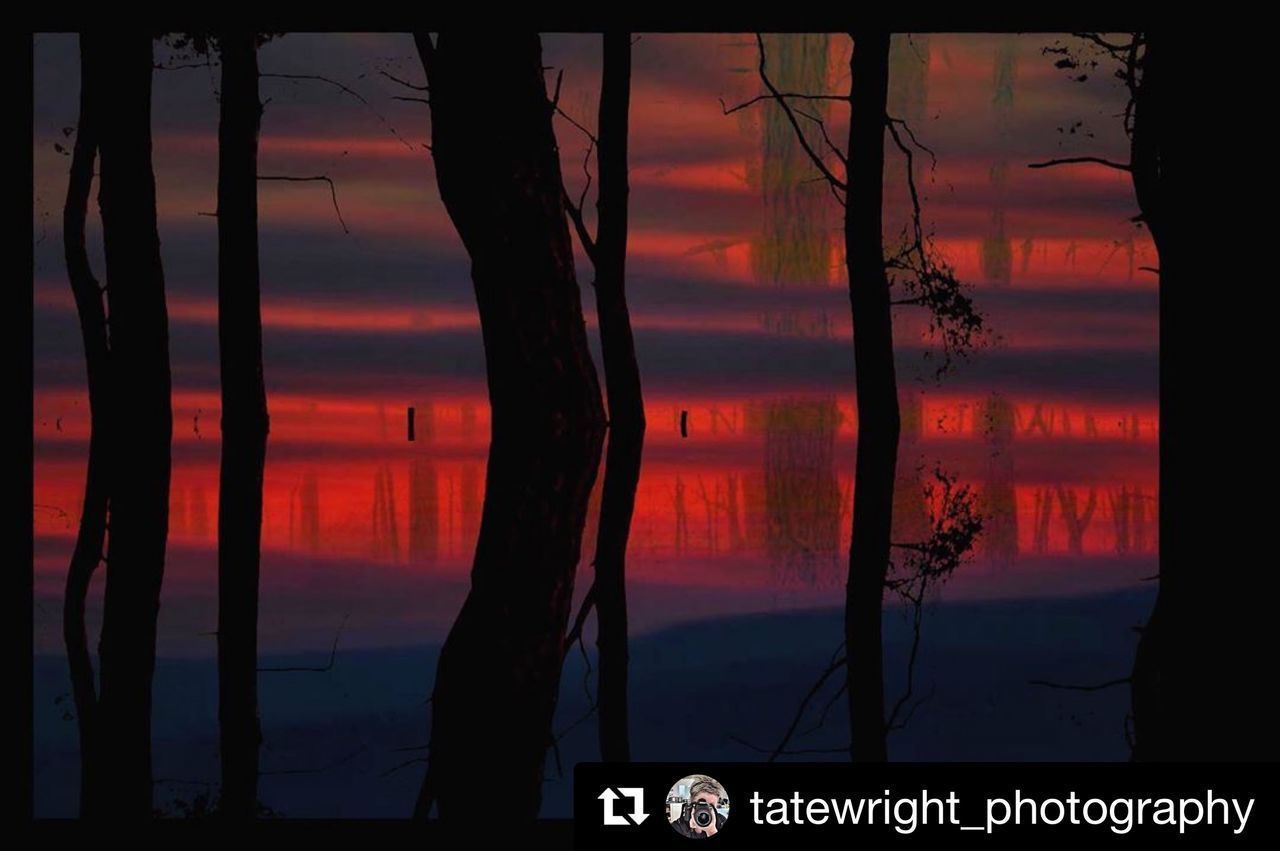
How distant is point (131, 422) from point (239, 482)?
37.5 inches

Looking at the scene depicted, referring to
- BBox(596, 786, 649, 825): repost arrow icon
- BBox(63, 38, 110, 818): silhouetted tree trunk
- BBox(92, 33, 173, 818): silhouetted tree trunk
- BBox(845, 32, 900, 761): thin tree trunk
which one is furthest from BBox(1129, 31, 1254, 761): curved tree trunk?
BBox(63, 38, 110, 818): silhouetted tree trunk

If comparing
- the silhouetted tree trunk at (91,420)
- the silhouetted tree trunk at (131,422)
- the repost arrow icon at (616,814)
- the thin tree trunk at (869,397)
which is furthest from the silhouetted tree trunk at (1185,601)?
the silhouetted tree trunk at (91,420)

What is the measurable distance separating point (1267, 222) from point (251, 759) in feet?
29.4

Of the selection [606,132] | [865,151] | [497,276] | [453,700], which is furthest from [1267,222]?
[606,132]

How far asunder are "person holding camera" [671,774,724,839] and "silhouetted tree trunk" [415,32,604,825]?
8.18ft

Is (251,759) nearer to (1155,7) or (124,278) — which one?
(124,278)

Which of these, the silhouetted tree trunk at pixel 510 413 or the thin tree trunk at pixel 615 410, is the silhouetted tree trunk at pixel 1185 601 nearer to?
the silhouetted tree trunk at pixel 510 413

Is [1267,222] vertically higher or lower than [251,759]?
higher

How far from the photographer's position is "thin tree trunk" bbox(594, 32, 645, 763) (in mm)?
12461

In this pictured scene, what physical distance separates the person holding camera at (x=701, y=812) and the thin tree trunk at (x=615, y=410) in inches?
242

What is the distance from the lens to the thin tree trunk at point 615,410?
12461 millimetres

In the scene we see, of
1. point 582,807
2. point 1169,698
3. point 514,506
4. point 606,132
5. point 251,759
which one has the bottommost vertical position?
point 251,759

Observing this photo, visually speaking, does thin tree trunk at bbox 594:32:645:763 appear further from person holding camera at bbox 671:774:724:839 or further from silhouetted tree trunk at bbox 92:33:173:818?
person holding camera at bbox 671:774:724:839

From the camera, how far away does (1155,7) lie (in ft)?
19.4
